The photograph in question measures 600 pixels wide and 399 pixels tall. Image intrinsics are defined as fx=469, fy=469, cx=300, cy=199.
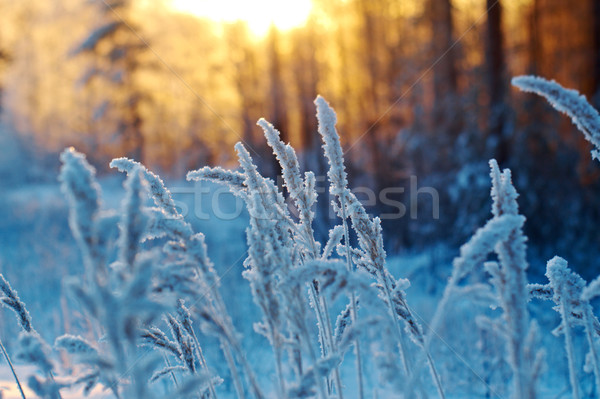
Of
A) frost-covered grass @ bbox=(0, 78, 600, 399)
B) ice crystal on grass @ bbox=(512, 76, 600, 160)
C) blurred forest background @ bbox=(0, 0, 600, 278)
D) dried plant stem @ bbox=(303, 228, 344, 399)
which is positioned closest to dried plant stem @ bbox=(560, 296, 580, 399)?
frost-covered grass @ bbox=(0, 78, 600, 399)

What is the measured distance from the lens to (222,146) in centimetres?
2798

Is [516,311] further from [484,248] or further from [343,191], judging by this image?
[343,191]

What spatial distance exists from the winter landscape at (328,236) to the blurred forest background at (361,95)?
7 cm

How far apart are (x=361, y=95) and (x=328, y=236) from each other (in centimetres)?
1534

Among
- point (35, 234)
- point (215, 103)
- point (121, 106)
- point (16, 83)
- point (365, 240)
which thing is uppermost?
point (16, 83)

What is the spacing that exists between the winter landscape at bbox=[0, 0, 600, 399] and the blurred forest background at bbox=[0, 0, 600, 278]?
0.23ft

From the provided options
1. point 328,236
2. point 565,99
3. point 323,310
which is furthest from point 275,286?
point 328,236

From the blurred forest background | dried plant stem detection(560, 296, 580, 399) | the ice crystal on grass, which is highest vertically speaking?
the blurred forest background

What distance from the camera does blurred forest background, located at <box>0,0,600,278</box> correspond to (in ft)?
27.1

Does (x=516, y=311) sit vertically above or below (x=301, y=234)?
below

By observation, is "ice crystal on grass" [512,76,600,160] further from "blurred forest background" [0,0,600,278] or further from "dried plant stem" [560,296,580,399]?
"blurred forest background" [0,0,600,278]

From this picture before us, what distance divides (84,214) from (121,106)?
22280 millimetres

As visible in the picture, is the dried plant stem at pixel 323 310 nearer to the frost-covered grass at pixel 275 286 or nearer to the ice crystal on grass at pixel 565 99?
the frost-covered grass at pixel 275 286

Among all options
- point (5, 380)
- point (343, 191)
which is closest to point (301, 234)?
point (343, 191)
